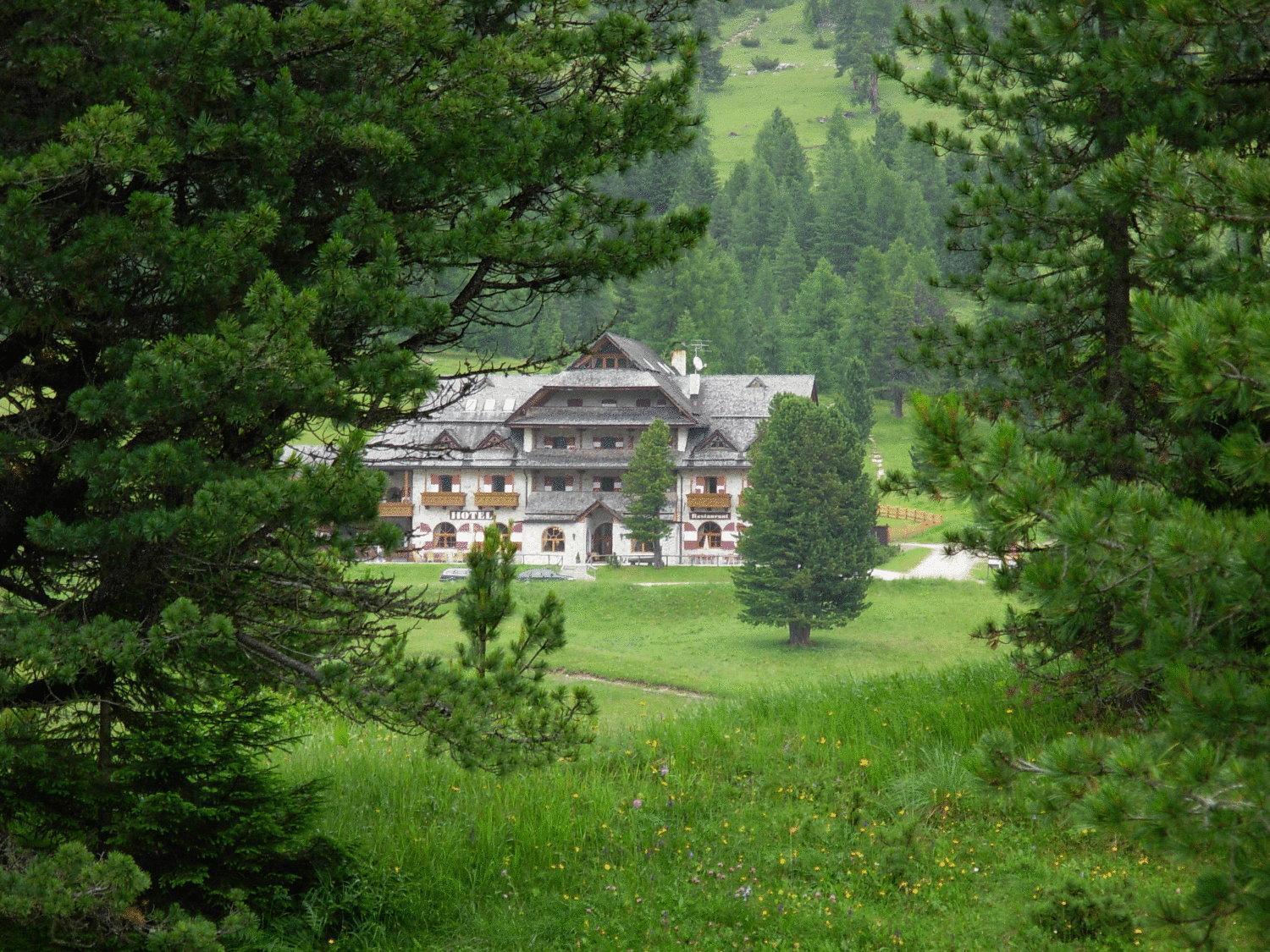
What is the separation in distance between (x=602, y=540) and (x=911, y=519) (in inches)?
686

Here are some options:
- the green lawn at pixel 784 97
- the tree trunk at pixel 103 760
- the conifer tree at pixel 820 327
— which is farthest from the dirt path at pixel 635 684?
the green lawn at pixel 784 97

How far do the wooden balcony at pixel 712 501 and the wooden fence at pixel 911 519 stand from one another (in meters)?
8.67

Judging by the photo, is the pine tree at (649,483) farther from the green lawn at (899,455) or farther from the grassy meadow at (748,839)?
the grassy meadow at (748,839)

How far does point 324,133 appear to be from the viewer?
5.71 meters

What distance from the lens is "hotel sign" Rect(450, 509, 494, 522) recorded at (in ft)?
187

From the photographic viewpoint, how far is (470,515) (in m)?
57.3

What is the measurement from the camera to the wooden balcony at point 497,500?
56.5 m

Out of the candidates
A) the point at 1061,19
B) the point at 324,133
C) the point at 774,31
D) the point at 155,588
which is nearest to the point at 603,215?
the point at 324,133

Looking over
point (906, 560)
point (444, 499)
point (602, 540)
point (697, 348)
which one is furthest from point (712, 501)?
point (697, 348)

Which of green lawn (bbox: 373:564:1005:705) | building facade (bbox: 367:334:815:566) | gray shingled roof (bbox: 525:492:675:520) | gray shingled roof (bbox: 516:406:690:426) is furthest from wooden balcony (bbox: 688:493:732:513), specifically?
gray shingled roof (bbox: 516:406:690:426)

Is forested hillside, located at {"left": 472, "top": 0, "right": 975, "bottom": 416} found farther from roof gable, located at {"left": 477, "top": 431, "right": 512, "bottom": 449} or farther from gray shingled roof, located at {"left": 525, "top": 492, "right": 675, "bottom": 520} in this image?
gray shingled roof, located at {"left": 525, "top": 492, "right": 675, "bottom": 520}

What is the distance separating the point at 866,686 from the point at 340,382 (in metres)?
6.13

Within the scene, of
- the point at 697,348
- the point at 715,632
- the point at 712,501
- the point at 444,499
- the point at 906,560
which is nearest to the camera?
the point at 715,632

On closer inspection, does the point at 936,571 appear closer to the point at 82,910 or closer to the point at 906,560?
the point at 906,560
